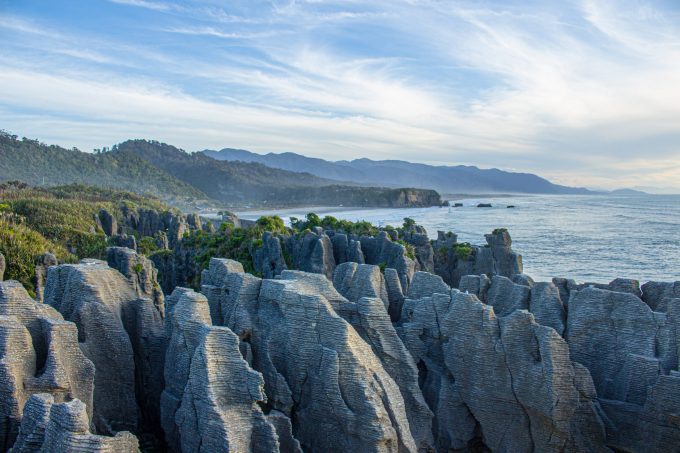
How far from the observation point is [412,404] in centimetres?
1305

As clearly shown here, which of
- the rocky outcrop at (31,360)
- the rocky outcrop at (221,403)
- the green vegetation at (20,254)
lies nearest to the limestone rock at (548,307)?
the rocky outcrop at (221,403)

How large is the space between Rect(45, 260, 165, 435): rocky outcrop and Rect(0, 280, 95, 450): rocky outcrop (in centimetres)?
113

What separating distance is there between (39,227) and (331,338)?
119 feet

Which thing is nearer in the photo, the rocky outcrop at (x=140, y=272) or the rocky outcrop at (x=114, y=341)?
the rocky outcrop at (x=114, y=341)

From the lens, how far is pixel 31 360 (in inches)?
410

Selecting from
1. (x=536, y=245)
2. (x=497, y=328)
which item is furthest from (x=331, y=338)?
(x=536, y=245)

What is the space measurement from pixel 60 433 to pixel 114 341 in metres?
4.59

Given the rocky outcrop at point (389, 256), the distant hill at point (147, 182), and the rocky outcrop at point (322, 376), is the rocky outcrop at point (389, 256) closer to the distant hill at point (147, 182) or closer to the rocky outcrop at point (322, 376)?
the rocky outcrop at point (322, 376)

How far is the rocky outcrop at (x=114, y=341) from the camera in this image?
12.4 metres

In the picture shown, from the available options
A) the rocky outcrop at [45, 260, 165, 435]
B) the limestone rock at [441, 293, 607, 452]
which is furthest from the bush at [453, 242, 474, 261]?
the rocky outcrop at [45, 260, 165, 435]

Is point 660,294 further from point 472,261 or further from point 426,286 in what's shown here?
point 472,261

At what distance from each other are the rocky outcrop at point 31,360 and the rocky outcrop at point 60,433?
52cm

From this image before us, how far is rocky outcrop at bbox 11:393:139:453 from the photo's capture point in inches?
320

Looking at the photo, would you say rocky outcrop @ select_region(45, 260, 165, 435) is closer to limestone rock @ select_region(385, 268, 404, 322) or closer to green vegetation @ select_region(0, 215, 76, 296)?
limestone rock @ select_region(385, 268, 404, 322)
